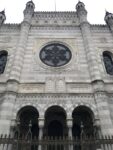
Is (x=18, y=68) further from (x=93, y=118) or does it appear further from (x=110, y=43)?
(x=110, y=43)

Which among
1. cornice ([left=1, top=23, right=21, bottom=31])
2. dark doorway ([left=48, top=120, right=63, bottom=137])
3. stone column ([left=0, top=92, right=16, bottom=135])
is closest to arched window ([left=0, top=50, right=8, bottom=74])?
cornice ([left=1, top=23, right=21, bottom=31])

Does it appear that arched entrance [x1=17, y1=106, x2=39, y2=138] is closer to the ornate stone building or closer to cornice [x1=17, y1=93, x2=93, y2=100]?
the ornate stone building

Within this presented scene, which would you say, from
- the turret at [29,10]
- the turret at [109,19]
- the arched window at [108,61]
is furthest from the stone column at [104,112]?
the turret at [29,10]

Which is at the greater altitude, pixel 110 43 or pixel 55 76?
pixel 110 43

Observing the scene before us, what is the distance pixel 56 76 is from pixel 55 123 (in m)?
3.00

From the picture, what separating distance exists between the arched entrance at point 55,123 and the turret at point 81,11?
28.1 feet

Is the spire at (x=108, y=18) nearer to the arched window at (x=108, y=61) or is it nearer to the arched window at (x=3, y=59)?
the arched window at (x=108, y=61)

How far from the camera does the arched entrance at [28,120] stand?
10691mm

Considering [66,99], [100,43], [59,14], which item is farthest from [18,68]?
[59,14]

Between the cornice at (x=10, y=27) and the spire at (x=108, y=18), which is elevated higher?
the spire at (x=108, y=18)

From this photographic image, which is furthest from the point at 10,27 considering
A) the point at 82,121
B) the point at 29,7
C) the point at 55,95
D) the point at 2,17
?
the point at 82,121

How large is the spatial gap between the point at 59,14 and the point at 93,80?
8408 millimetres

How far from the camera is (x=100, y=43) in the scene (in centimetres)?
1402

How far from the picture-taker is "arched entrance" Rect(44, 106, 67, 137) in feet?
35.8
